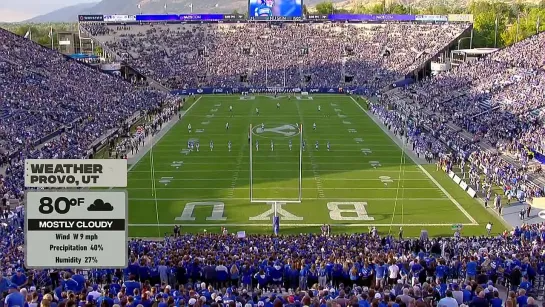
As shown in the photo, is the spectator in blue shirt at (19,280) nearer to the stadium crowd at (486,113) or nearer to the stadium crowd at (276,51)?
the stadium crowd at (486,113)

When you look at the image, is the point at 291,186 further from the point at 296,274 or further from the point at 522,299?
the point at 522,299

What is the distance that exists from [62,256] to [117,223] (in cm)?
80

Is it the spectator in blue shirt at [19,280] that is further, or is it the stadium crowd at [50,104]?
the stadium crowd at [50,104]

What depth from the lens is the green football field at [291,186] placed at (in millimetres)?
21812

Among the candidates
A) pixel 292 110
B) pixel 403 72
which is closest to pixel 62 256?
pixel 292 110

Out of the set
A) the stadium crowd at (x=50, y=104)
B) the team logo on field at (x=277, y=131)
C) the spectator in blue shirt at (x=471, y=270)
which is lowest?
the spectator in blue shirt at (x=471, y=270)

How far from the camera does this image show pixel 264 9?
2938 inches

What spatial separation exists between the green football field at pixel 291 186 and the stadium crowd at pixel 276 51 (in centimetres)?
2421

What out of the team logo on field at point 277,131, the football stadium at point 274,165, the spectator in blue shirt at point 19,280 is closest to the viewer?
the football stadium at point 274,165

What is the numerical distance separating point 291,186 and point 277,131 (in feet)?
41.1

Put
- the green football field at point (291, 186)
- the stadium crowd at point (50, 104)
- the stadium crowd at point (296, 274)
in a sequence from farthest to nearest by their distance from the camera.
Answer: the stadium crowd at point (50, 104) < the green football field at point (291, 186) < the stadium crowd at point (296, 274)
